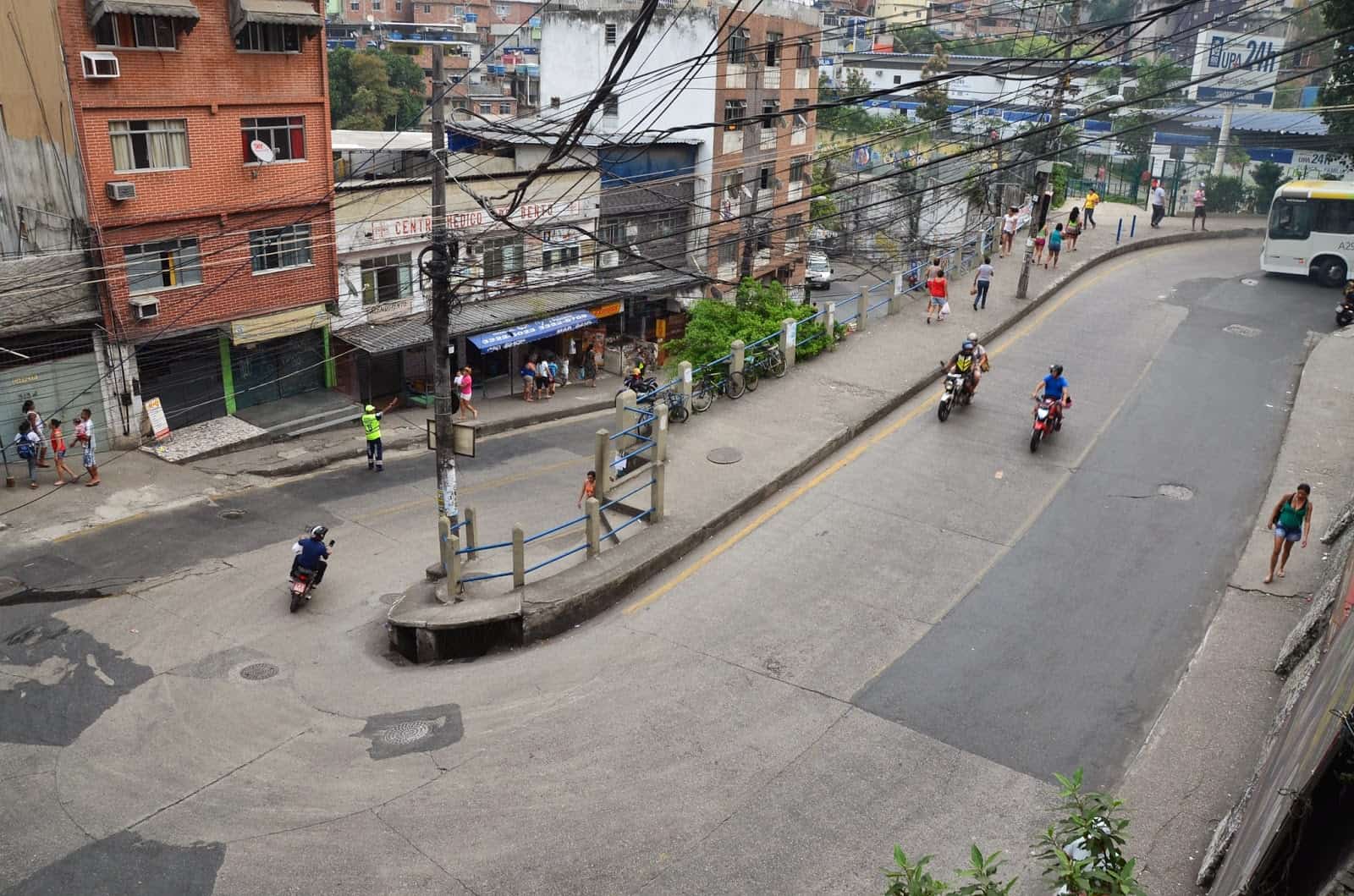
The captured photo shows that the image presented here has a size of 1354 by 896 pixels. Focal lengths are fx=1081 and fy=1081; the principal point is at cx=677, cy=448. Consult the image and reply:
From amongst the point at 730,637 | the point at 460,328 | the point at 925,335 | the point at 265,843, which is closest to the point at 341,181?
the point at 460,328

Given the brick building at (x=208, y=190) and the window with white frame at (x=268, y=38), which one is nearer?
the brick building at (x=208, y=190)

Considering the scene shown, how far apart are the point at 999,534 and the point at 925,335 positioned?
9.50m

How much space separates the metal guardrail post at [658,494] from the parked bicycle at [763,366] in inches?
222

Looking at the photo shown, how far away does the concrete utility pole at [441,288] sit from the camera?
14617 mm

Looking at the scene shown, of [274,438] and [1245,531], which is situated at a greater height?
[1245,531]

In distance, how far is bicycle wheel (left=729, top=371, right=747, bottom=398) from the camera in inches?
826

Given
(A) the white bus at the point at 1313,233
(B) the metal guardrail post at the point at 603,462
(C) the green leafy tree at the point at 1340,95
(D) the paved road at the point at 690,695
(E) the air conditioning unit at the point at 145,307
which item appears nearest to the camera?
(D) the paved road at the point at 690,695

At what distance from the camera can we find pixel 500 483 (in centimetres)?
2322

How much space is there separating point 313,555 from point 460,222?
1806 cm

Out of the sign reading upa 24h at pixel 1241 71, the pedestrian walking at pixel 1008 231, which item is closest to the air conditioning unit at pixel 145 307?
the pedestrian walking at pixel 1008 231

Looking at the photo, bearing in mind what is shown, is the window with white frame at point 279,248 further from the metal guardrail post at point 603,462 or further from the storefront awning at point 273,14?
the metal guardrail post at point 603,462

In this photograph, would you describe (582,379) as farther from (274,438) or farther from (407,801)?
(407,801)

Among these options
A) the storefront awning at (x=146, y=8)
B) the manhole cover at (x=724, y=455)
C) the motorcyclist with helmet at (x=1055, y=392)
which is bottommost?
the manhole cover at (x=724, y=455)

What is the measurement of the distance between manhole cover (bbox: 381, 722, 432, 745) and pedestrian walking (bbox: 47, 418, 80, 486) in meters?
13.2
